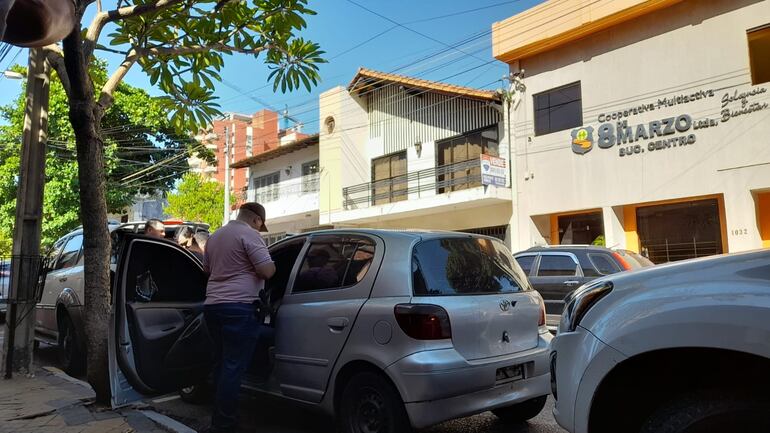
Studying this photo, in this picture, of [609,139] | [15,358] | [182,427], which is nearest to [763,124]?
[609,139]

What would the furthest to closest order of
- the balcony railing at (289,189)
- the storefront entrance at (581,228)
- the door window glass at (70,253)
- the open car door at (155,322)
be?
the balcony railing at (289,189) < the storefront entrance at (581,228) < the door window glass at (70,253) < the open car door at (155,322)

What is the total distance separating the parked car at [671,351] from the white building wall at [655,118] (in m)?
12.3

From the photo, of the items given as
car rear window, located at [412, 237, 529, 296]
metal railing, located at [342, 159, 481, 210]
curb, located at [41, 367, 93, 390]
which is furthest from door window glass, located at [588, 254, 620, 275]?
metal railing, located at [342, 159, 481, 210]

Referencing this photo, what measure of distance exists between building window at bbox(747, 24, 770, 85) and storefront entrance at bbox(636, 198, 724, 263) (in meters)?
3.13

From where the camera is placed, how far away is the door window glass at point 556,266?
29.6 ft

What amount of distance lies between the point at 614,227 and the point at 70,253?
13.0 m

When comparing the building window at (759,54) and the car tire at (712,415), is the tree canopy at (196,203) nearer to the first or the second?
the building window at (759,54)

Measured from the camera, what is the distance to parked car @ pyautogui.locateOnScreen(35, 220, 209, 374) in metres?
6.88

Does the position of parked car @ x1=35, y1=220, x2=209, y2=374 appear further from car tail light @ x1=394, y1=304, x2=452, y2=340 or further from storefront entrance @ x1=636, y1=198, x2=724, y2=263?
storefront entrance @ x1=636, y1=198, x2=724, y2=263

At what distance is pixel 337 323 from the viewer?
3.84m

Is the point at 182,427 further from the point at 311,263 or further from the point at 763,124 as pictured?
the point at 763,124

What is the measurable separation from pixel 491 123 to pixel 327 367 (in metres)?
15.5

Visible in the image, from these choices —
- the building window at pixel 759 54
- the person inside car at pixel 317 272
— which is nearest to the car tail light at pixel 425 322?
the person inside car at pixel 317 272

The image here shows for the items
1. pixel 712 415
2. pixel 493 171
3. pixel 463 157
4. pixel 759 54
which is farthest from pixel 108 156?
pixel 712 415
